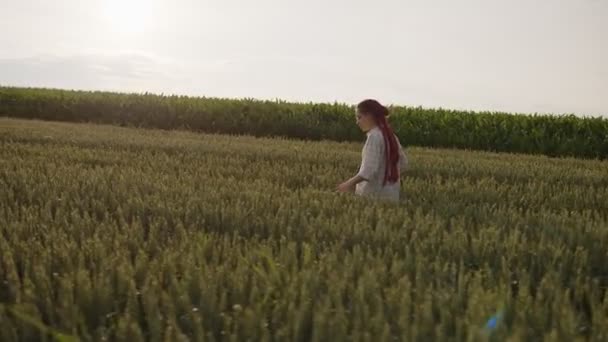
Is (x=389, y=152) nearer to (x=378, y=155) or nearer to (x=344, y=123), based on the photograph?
(x=378, y=155)

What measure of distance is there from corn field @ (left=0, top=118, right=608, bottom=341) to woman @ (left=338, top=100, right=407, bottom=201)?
0.64 meters

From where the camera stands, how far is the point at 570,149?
21.4 m

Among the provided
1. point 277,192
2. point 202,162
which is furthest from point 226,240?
point 202,162

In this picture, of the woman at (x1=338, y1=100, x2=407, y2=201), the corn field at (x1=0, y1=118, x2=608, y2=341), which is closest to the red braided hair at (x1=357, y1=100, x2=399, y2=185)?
the woman at (x1=338, y1=100, x2=407, y2=201)

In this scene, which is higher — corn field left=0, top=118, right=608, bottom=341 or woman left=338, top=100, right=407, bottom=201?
woman left=338, top=100, right=407, bottom=201

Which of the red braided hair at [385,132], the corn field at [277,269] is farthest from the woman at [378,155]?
the corn field at [277,269]

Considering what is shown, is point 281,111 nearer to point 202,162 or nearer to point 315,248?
point 202,162

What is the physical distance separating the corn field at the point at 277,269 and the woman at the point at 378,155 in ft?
2.10

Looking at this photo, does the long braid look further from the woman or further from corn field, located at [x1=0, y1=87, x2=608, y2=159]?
corn field, located at [x1=0, y1=87, x2=608, y2=159]

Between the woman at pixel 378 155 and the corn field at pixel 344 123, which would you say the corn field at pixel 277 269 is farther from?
the corn field at pixel 344 123

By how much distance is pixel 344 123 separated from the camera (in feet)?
76.6

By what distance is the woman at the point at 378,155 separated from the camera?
6359 mm

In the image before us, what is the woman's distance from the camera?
6359 millimetres

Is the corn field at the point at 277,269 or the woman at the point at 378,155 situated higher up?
the woman at the point at 378,155
